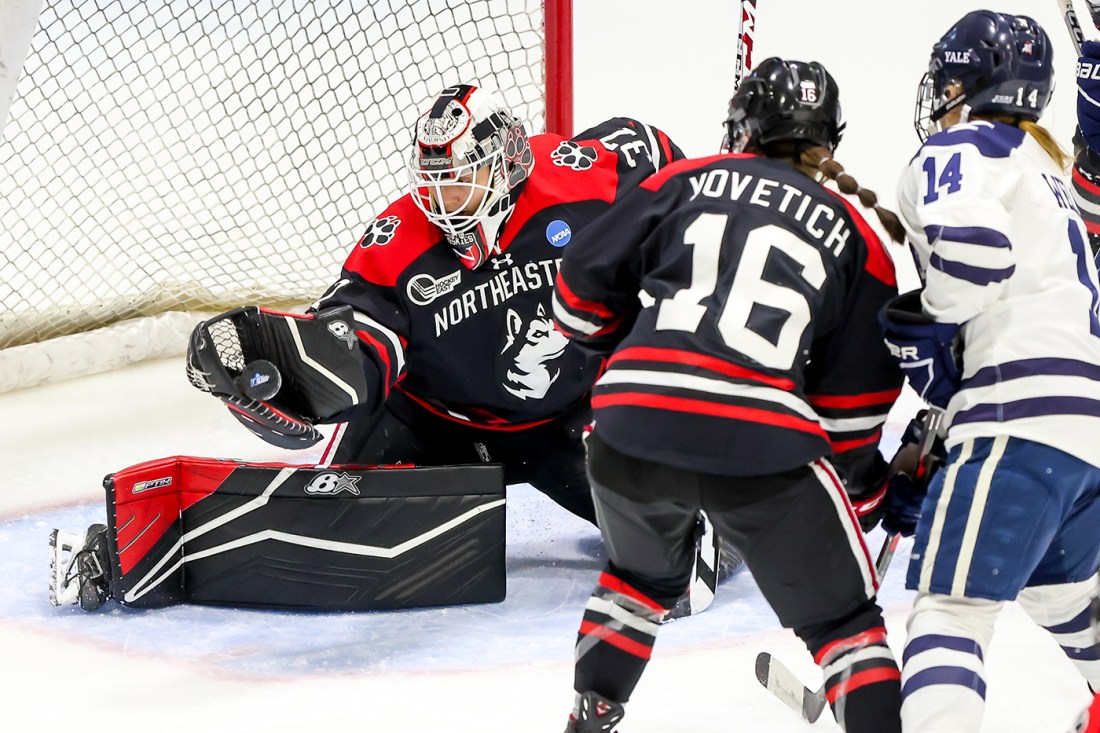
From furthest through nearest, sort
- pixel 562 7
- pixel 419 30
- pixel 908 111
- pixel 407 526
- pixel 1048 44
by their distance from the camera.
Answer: pixel 908 111
pixel 419 30
pixel 562 7
pixel 407 526
pixel 1048 44

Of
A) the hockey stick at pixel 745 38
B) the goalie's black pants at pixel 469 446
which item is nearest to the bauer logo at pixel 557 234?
the goalie's black pants at pixel 469 446

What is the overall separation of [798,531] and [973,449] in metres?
0.25

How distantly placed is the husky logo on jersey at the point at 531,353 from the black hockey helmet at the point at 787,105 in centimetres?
95

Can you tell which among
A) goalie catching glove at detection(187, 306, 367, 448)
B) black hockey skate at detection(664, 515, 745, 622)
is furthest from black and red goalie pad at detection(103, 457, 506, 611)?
black hockey skate at detection(664, 515, 745, 622)

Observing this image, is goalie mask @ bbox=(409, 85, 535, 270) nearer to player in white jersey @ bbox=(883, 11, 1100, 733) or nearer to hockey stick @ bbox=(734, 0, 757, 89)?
hockey stick @ bbox=(734, 0, 757, 89)

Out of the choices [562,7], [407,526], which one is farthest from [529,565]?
[562,7]

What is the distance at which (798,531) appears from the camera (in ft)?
5.72

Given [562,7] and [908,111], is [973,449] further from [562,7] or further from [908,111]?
[908,111]

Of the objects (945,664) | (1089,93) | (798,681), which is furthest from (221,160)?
(945,664)

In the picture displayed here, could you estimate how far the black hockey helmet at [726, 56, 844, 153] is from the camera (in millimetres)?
1824

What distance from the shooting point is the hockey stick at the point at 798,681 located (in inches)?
82.2

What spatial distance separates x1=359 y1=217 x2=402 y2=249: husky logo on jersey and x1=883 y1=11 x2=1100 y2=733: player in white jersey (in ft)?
3.88

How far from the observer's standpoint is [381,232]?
272 cm

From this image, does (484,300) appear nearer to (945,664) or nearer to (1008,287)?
A: (1008,287)
